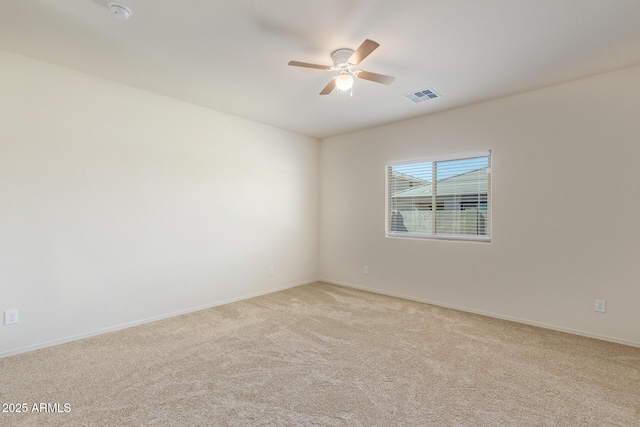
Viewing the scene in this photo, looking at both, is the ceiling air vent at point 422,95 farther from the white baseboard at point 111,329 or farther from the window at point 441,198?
the white baseboard at point 111,329

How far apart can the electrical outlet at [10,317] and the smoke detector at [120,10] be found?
2.66m

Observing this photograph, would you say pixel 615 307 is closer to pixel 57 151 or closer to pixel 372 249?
pixel 372 249

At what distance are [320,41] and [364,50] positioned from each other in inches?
19.3

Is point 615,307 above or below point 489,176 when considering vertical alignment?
below

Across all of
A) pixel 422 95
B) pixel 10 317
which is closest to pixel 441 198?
pixel 422 95

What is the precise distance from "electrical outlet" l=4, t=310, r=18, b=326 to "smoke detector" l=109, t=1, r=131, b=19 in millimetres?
2662

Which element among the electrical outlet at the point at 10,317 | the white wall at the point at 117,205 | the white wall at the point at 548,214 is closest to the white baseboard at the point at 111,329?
the white wall at the point at 117,205

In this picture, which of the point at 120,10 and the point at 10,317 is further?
the point at 10,317

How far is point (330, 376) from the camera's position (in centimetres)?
229

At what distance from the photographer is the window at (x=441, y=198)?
3789 mm

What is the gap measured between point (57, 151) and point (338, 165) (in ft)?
12.3

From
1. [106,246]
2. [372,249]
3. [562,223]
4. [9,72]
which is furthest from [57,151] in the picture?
[562,223]

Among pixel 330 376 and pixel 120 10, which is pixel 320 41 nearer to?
pixel 120 10

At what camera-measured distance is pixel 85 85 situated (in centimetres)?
299
